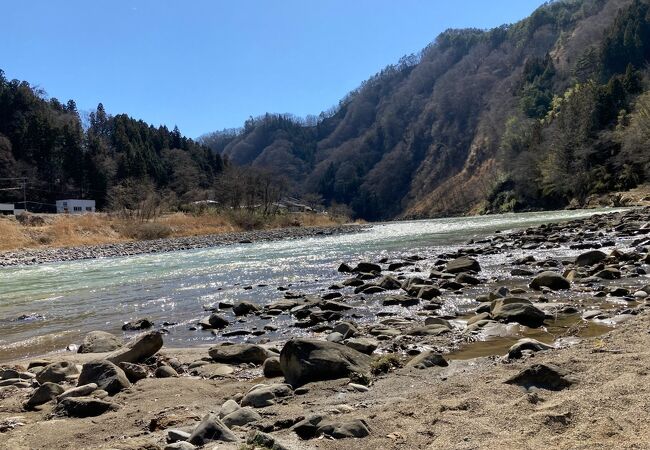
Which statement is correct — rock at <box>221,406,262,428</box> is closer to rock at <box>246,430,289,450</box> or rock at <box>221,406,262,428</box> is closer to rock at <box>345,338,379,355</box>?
rock at <box>246,430,289,450</box>

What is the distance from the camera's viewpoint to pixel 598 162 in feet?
212

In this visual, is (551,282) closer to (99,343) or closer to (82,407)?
(99,343)

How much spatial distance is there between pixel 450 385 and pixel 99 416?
3.61 metres

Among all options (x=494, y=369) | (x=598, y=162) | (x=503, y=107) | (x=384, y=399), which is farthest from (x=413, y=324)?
(x=503, y=107)

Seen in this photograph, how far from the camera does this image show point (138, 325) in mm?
10273

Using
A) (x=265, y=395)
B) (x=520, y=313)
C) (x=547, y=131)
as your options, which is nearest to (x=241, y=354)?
(x=265, y=395)

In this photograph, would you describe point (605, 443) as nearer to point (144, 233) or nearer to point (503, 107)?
point (144, 233)

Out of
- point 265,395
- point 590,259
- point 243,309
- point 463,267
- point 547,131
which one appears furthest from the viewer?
point 547,131

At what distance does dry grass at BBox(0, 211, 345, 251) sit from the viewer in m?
46.4

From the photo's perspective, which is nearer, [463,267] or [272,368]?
[272,368]

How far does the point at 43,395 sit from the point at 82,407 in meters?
0.87

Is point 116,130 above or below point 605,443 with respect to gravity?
above

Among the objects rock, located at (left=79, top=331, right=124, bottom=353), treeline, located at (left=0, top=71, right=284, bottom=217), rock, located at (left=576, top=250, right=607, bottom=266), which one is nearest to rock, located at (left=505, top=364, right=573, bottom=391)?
rock, located at (left=79, top=331, right=124, bottom=353)

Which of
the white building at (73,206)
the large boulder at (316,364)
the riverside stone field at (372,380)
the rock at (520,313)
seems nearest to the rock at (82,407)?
the riverside stone field at (372,380)
